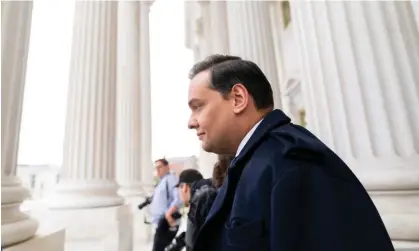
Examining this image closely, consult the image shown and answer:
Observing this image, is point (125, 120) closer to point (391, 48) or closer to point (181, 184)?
point (181, 184)

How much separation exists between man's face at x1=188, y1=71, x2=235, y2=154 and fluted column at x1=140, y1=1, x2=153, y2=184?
17.4m

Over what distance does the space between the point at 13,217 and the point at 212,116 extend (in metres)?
3.03

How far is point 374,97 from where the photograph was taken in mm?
3602

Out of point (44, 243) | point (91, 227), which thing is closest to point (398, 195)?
point (44, 243)

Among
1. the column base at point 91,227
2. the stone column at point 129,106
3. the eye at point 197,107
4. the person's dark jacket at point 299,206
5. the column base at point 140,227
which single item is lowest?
the column base at point 140,227

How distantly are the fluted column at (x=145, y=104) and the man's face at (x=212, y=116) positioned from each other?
1738 cm

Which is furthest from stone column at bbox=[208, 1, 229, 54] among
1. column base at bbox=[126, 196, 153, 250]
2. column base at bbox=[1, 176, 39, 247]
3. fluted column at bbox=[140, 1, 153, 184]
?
column base at bbox=[1, 176, 39, 247]

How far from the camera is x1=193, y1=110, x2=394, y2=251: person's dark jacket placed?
4.11 feet

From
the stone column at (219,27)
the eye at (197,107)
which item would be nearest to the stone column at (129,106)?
the stone column at (219,27)

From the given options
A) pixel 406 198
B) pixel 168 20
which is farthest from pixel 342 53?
pixel 168 20

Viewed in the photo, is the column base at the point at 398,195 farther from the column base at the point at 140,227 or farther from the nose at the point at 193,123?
the column base at the point at 140,227

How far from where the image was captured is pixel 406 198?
326cm

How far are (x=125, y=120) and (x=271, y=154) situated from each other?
16.7 m

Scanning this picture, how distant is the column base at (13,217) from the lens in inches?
123
